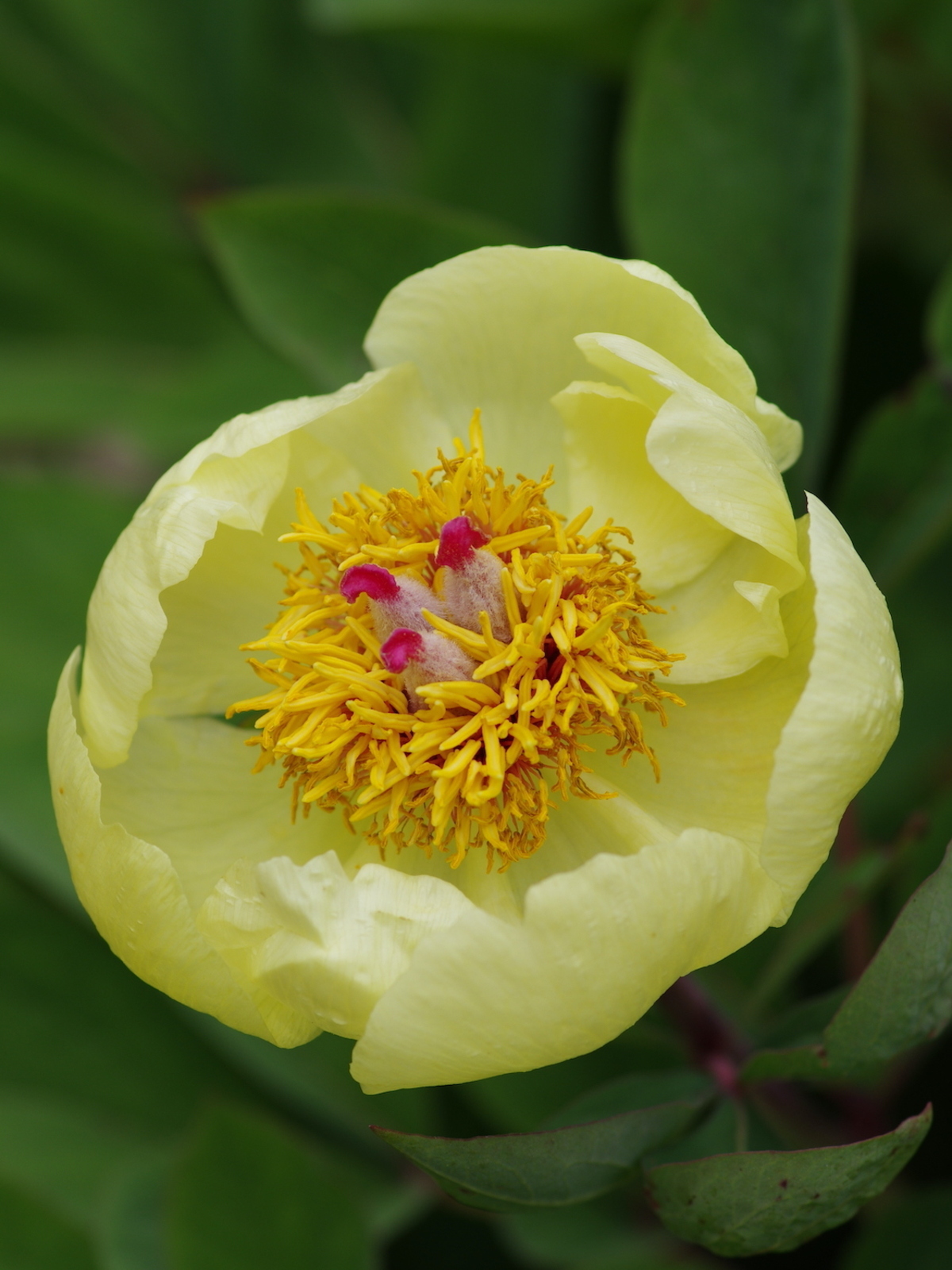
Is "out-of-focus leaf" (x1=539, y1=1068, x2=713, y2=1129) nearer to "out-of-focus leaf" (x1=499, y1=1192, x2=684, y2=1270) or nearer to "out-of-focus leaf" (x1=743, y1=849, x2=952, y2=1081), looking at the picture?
"out-of-focus leaf" (x1=743, y1=849, x2=952, y2=1081)

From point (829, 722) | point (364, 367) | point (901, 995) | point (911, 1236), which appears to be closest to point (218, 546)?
point (364, 367)

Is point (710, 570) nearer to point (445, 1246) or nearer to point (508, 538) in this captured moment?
point (508, 538)

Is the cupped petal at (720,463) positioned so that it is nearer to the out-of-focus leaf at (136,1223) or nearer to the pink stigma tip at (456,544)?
the pink stigma tip at (456,544)

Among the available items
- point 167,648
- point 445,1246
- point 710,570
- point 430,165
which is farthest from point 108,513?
point 445,1246

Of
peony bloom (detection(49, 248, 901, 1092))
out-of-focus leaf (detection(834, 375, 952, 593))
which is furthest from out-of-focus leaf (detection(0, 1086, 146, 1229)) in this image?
out-of-focus leaf (detection(834, 375, 952, 593))

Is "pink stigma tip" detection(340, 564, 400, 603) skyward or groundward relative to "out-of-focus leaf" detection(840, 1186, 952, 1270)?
skyward

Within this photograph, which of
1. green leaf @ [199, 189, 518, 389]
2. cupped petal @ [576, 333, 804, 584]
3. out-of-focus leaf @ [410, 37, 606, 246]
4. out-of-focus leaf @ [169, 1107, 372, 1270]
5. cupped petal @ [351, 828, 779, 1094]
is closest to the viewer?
cupped petal @ [351, 828, 779, 1094]

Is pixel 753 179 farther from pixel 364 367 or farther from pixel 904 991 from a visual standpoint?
pixel 904 991
